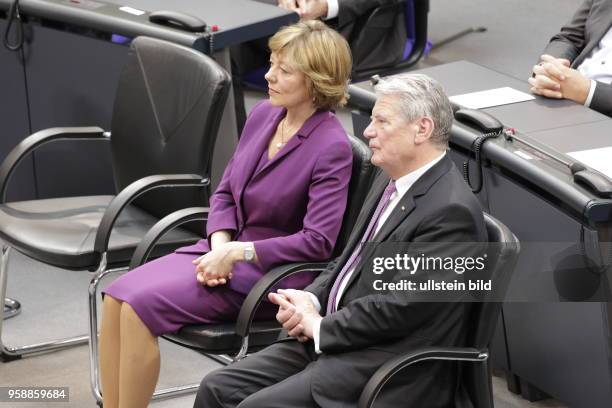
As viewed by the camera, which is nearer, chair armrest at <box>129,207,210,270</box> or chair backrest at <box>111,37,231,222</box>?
chair armrest at <box>129,207,210,270</box>

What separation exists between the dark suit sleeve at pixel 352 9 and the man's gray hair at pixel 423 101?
2655mm

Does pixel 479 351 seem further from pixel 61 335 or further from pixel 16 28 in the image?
pixel 16 28

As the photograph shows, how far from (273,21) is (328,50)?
1070 millimetres

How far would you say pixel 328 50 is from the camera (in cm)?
315

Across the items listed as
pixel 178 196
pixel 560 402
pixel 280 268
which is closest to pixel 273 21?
pixel 178 196

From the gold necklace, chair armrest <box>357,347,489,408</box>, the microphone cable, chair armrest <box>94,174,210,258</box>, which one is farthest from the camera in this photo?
the microphone cable

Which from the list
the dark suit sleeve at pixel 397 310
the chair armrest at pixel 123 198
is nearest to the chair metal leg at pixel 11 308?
the chair armrest at pixel 123 198

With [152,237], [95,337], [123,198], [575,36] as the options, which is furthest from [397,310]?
[575,36]

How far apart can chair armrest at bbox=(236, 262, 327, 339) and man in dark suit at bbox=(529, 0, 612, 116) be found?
3.61ft

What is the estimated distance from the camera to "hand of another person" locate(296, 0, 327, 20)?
5.20m

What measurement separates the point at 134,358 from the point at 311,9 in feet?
8.26

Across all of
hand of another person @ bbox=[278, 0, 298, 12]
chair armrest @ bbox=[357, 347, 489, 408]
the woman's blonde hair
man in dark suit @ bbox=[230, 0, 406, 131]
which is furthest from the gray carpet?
the woman's blonde hair

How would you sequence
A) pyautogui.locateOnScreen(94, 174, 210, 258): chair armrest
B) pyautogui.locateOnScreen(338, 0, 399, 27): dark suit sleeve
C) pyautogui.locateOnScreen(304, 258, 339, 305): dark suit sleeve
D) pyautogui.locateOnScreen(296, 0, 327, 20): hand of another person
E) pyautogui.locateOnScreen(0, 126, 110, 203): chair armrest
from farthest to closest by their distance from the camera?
pyautogui.locateOnScreen(338, 0, 399, 27): dark suit sleeve, pyautogui.locateOnScreen(296, 0, 327, 20): hand of another person, pyautogui.locateOnScreen(0, 126, 110, 203): chair armrest, pyautogui.locateOnScreen(94, 174, 210, 258): chair armrest, pyautogui.locateOnScreen(304, 258, 339, 305): dark suit sleeve

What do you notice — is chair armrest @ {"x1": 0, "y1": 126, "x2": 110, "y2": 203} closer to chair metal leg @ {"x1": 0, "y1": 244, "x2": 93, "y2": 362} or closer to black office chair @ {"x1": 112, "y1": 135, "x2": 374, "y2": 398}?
chair metal leg @ {"x1": 0, "y1": 244, "x2": 93, "y2": 362}
